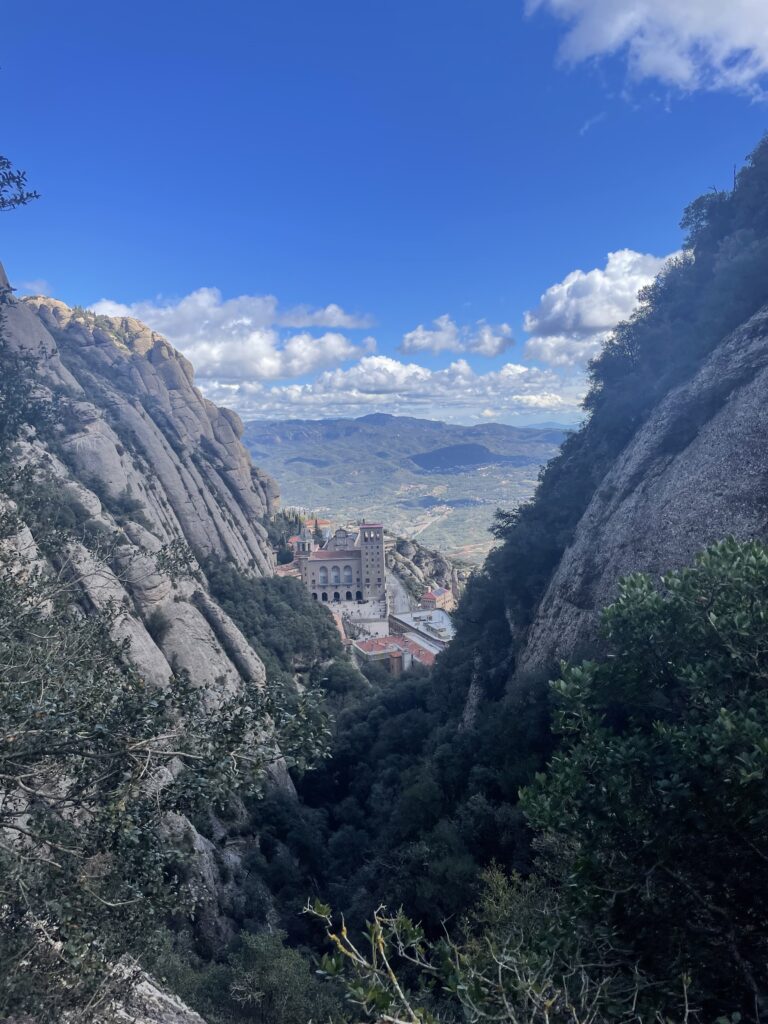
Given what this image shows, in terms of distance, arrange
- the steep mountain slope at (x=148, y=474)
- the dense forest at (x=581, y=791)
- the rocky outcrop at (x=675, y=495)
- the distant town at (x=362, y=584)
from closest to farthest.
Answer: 1. the dense forest at (x=581, y=791)
2. the rocky outcrop at (x=675, y=495)
3. the steep mountain slope at (x=148, y=474)
4. the distant town at (x=362, y=584)

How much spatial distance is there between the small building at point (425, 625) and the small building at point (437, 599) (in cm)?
332

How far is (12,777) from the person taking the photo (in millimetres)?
5918

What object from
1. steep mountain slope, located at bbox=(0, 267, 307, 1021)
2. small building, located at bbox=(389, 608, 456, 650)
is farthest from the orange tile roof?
steep mountain slope, located at bbox=(0, 267, 307, 1021)

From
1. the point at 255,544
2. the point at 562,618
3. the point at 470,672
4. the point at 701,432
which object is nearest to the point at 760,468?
the point at 701,432

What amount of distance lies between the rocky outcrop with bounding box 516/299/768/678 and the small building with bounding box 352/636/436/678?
39.7m

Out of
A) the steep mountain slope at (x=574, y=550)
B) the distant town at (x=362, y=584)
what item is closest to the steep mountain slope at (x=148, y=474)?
the steep mountain slope at (x=574, y=550)

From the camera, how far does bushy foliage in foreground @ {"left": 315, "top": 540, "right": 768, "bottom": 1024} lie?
6.38 meters

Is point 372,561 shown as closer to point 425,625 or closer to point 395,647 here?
point 425,625

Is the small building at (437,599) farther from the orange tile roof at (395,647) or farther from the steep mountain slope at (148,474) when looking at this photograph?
the steep mountain slope at (148,474)

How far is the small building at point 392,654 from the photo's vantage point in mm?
65875

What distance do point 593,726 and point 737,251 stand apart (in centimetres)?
2975

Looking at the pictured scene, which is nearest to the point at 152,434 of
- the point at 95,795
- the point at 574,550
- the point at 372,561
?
the point at 372,561

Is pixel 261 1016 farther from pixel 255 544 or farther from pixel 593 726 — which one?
pixel 255 544

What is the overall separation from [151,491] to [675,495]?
166 feet
